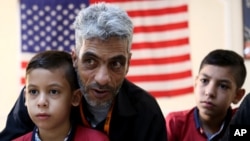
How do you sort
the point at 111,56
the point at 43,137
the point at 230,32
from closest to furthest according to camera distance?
the point at 111,56
the point at 43,137
the point at 230,32

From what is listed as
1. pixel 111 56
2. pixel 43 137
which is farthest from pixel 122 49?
pixel 43 137

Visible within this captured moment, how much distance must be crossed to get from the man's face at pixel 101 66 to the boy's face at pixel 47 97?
0.07 metres

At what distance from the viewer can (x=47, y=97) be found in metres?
1.27

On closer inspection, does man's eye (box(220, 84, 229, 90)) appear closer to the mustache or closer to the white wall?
the mustache

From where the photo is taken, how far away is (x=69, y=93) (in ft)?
4.31

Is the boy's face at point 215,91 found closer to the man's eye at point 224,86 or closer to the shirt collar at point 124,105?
the man's eye at point 224,86

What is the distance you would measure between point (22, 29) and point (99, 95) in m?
2.23

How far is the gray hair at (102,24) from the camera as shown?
1227 mm

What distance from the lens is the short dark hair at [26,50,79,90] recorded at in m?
1.31

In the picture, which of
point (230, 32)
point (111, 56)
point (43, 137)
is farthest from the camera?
point (230, 32)

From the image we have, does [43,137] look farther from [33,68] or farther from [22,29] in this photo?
[22,29]

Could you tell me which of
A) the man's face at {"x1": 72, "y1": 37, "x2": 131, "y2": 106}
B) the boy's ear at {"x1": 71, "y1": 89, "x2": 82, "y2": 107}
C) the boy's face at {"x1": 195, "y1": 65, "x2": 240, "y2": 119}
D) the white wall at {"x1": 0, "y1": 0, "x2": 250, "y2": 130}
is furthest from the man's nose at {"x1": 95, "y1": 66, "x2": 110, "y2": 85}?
the white wall at {"x1": 0, "y1": 0, "x2": 250, "y2": 130}

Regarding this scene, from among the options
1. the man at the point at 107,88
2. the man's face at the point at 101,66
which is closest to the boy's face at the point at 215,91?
the man at the point at 107,88

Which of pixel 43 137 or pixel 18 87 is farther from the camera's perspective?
pixel 18 87
